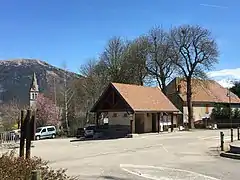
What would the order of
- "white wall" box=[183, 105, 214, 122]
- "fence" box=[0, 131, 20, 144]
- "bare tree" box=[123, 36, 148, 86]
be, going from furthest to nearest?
"white wall" box=[183, 105, 214, 122] < "bare tree" box=[123, 36, 148, 86] < "fence" box=[0, 131, 20, 144]

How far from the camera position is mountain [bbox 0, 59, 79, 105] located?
90000 mm

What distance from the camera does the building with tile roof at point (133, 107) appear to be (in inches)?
1849

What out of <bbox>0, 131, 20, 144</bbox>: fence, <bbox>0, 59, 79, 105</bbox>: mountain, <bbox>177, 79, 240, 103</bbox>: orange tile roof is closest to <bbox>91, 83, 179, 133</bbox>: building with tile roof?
<bbox>0, 131, 20, 144</bbox>: fence

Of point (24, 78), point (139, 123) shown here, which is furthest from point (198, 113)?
point (24, 78)

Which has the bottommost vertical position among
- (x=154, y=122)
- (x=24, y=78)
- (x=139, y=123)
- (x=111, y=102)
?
(x=139, y=123)

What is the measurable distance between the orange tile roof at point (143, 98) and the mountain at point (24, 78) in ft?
80.7

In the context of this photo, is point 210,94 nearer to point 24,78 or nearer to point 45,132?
point 45,132

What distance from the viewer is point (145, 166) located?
742 inches

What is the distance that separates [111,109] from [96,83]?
1775 cm

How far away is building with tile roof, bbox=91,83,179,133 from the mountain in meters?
26.2

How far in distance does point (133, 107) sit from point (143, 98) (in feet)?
17.4

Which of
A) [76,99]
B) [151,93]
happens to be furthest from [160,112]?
[76,99]

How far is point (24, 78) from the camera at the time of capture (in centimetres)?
12412

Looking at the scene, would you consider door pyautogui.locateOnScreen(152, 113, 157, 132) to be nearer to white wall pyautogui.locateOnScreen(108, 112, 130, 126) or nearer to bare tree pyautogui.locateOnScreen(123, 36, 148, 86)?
white wall pyautogui.locateOnScreen(108, 112, 130, 126)
